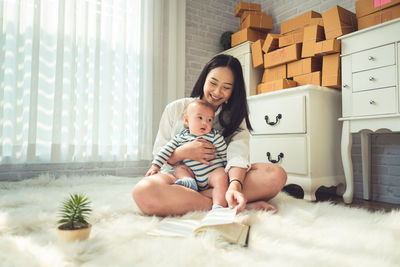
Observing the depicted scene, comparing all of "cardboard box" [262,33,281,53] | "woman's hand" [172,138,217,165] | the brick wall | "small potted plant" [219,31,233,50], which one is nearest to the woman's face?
"woman's hand" [172,138,217,165]

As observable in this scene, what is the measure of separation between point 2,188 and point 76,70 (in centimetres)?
93

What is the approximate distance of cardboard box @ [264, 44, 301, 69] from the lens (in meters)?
1.83

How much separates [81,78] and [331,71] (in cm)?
173

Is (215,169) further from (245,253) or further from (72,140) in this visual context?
(72,140)

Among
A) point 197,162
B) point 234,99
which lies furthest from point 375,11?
point 197,162

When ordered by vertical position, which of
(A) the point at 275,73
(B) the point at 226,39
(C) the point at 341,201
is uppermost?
(B) the point at 226,39

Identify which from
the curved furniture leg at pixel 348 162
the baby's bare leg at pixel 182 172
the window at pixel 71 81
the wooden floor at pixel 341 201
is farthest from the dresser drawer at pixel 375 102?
the window at pixel 71 81

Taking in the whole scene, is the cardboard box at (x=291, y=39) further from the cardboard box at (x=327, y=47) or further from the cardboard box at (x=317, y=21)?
the cardboard box at (x=327, y=47)

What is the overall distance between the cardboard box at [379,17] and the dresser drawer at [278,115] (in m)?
0.50

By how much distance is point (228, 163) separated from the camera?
1.11 m

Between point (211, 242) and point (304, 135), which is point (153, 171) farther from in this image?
point (304, 135)

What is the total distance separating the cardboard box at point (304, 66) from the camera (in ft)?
5.77

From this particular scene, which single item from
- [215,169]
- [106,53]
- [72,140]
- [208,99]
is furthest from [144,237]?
[106,53]

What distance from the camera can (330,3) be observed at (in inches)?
81.0
